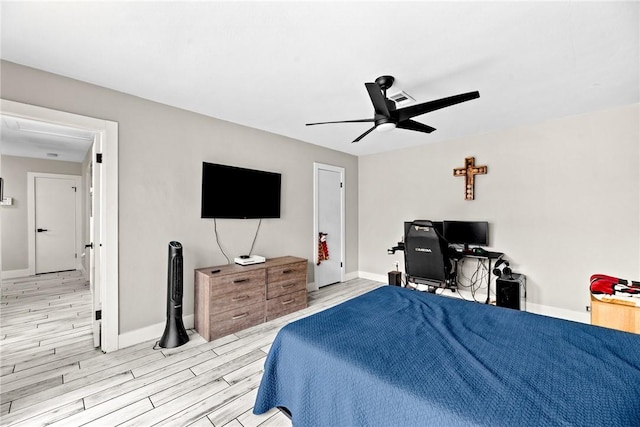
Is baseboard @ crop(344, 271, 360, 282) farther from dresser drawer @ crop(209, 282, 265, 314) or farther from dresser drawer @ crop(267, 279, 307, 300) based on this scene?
dresser drawer @ crop(209, 282, 265, 314)

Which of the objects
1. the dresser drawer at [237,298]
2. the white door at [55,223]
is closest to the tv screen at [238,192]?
the dresser drawer at [237,298]

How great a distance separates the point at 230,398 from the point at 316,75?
2.59 m

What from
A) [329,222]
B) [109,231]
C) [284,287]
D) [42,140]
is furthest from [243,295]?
[42,140]

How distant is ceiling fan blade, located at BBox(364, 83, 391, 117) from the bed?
5.01 ft

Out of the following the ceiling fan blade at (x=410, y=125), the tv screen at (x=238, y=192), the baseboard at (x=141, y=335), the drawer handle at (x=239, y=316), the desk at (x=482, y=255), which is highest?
the ceiling fan blade at (x=410, y=125)

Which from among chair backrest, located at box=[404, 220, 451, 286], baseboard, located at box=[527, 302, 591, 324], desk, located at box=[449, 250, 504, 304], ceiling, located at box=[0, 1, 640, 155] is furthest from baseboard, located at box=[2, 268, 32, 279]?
baseboard, located at box=[527, 302, 591, 324]

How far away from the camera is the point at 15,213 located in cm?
516

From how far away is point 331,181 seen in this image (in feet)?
15.8

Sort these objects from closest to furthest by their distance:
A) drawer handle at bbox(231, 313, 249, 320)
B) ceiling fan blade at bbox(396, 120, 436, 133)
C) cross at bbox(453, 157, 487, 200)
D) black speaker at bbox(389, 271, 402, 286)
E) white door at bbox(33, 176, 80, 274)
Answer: ceiling fan blade at bbox(396, 120, 436, 133) → drawer handle at bbox(231, 313, 249, 320) → cross at bbox(453, 157, 487, 200) → black speaker at bbox(389, 271, 402, 286) → white door at bbox(33, 176, 80, 274)

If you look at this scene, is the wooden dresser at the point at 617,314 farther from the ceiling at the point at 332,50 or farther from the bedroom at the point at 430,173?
the ceiling at the point at 332,50

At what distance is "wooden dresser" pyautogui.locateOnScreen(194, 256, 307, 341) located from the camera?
9.09 ft

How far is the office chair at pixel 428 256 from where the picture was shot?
10.1 feet

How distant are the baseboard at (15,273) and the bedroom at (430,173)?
15.1 ft

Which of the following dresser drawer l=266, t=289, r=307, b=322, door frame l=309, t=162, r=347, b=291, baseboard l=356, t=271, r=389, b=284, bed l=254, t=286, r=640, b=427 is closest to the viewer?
bed l=254, t=286, r=640, b=427
